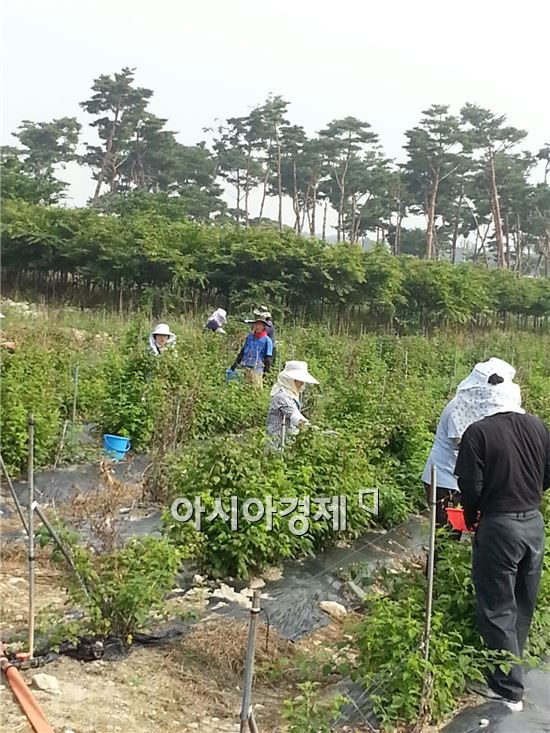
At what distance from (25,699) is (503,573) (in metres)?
2.01

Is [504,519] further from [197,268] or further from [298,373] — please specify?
[197,268]

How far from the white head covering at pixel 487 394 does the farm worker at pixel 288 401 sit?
1474 millimetres

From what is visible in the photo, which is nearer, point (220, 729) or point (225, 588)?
point (220, 729)

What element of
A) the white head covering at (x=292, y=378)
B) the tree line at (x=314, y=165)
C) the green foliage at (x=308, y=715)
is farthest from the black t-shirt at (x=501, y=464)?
the tree line at (x=314, y=165)

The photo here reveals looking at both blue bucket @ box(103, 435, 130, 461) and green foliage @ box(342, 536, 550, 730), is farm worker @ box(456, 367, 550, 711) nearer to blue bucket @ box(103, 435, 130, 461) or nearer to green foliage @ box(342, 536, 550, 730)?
green foliage @ box(342, 536, 550, 730)

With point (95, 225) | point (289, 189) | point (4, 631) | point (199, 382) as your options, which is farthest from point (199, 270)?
point (289, 189)

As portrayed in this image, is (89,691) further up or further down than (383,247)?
further down

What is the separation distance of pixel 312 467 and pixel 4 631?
2132 millimetres

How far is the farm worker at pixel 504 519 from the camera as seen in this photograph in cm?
333

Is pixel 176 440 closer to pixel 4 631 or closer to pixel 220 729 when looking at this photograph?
pixel 4 631

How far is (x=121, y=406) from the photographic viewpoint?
7254 mm

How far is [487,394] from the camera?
357 centimetres

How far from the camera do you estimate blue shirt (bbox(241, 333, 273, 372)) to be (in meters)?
8.70

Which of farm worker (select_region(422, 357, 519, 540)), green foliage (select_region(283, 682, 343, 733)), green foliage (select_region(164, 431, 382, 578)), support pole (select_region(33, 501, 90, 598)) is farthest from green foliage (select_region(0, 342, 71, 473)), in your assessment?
green foliage (select_region(283, 682, 343, 733))
